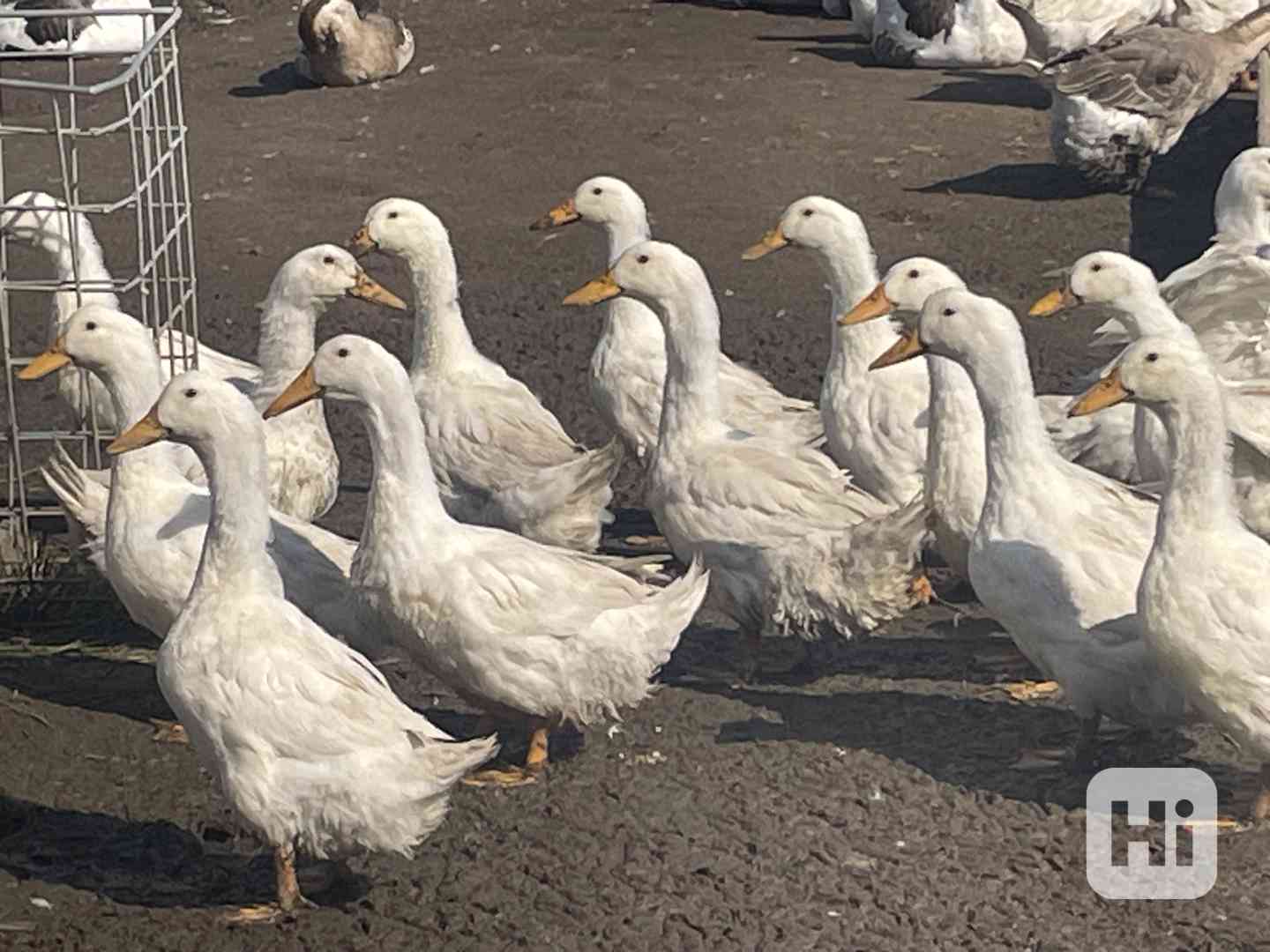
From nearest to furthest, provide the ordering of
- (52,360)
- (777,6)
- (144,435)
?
(144,435)
(52,360)
(777,6)

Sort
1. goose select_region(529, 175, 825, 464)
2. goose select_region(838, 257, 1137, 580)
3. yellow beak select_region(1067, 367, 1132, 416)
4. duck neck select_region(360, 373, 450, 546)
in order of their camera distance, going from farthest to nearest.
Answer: goose select_region(529, 175, 825, 464)
goose select_region(838, 257, 1137, 580)
duck neck select_region(360, 373, 450, 546)
yellow beak select_region(1067, 367, 1132, 416)

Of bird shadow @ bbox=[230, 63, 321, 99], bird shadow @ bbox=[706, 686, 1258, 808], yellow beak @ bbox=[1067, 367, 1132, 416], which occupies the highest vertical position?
yellow beak @ bbox=[1067, 367, 1132, 416]

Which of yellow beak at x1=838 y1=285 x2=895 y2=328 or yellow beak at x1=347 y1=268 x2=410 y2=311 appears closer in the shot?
yellow beak at x1=838 y1=285 x2=895 y2=328

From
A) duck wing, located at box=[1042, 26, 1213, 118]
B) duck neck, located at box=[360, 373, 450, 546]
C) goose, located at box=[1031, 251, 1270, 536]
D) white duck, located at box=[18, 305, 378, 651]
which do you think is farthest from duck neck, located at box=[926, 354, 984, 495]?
duck wing, located at box=[1042, 26, 1213, 118]

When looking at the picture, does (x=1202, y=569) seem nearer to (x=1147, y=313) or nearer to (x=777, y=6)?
(x=1147, y=313)

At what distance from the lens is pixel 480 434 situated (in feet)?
21.6

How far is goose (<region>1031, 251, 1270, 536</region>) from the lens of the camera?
6.14m

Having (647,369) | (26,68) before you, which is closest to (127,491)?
(647,369)

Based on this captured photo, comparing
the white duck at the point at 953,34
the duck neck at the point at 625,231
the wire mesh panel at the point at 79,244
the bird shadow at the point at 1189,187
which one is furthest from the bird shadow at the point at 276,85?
the duck neck at the point at 625,231

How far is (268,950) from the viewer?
15.3 ft

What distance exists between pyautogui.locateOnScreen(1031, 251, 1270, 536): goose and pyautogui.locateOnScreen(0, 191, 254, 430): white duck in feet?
8.74

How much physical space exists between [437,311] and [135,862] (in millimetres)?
2354

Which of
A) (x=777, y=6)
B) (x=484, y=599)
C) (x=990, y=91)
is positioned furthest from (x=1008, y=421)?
(x=777, y=6)

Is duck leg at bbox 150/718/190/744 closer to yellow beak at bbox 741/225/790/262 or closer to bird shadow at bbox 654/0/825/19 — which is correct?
yellow beak at bbox 741/225/790/262
